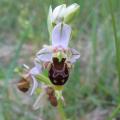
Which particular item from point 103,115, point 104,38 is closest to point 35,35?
point 104,38

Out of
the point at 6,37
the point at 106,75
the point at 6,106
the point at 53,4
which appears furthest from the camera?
the point at 6,37

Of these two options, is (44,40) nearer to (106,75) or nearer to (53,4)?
(106,75)

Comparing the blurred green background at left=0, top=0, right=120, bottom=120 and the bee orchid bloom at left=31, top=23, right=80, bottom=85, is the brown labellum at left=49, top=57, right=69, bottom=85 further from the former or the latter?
the blurred green background at left=0, top=0, right=120, bottom=120

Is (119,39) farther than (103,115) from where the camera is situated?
No

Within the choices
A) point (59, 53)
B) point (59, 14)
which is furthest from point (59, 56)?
point (59, 14)

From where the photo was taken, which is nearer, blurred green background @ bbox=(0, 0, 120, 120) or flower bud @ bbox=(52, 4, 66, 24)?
flower bud @ bbox=(52, 4, 66, 24)

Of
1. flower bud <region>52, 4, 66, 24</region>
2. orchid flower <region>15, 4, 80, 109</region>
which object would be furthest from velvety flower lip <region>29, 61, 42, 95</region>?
flower bud <region>52, 4, 66, 24</region>

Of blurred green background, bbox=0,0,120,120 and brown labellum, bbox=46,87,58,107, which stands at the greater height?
blurred green background, bbox=0,0,120,120

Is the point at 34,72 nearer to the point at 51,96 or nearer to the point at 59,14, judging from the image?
the point at 51,96
